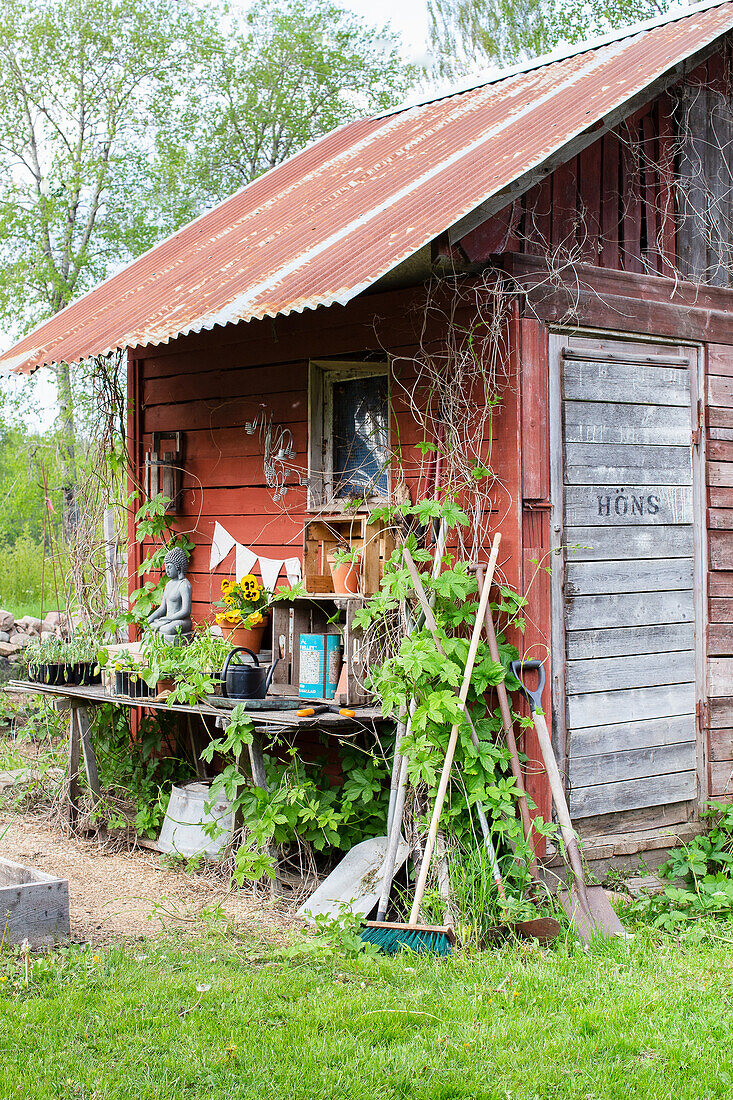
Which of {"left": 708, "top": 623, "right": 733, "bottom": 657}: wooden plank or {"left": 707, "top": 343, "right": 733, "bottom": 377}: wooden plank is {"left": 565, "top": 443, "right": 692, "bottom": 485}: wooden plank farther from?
{"left": 708, "top": 623, "right": 733, "bottom": 657}: wooden plank

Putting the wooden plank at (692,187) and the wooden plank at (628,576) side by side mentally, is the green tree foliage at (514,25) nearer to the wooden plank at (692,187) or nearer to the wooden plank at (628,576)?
the wooden plank at (692,187)

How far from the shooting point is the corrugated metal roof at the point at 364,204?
5.19m

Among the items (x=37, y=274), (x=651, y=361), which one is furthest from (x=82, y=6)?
(x=651, y=361)

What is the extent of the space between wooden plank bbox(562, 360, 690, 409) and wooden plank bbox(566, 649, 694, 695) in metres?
1.41

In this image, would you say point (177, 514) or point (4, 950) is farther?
point (177, 514)

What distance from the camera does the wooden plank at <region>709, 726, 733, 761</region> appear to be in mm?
6316

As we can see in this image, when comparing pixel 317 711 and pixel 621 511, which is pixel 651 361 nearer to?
pixel 621 511

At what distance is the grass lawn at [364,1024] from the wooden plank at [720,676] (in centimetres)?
176

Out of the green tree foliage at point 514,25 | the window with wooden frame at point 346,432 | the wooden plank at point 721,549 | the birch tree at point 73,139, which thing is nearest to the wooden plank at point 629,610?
the wooden plank at point 721,549

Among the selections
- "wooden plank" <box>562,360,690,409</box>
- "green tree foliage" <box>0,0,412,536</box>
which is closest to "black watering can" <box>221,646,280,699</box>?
"wooden plank" <box>562,360,690,409</box>

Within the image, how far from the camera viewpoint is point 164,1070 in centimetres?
369

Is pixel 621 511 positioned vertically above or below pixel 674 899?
above

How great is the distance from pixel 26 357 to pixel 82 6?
22284 mm

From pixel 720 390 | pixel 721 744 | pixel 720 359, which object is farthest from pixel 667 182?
pixel 721 744
